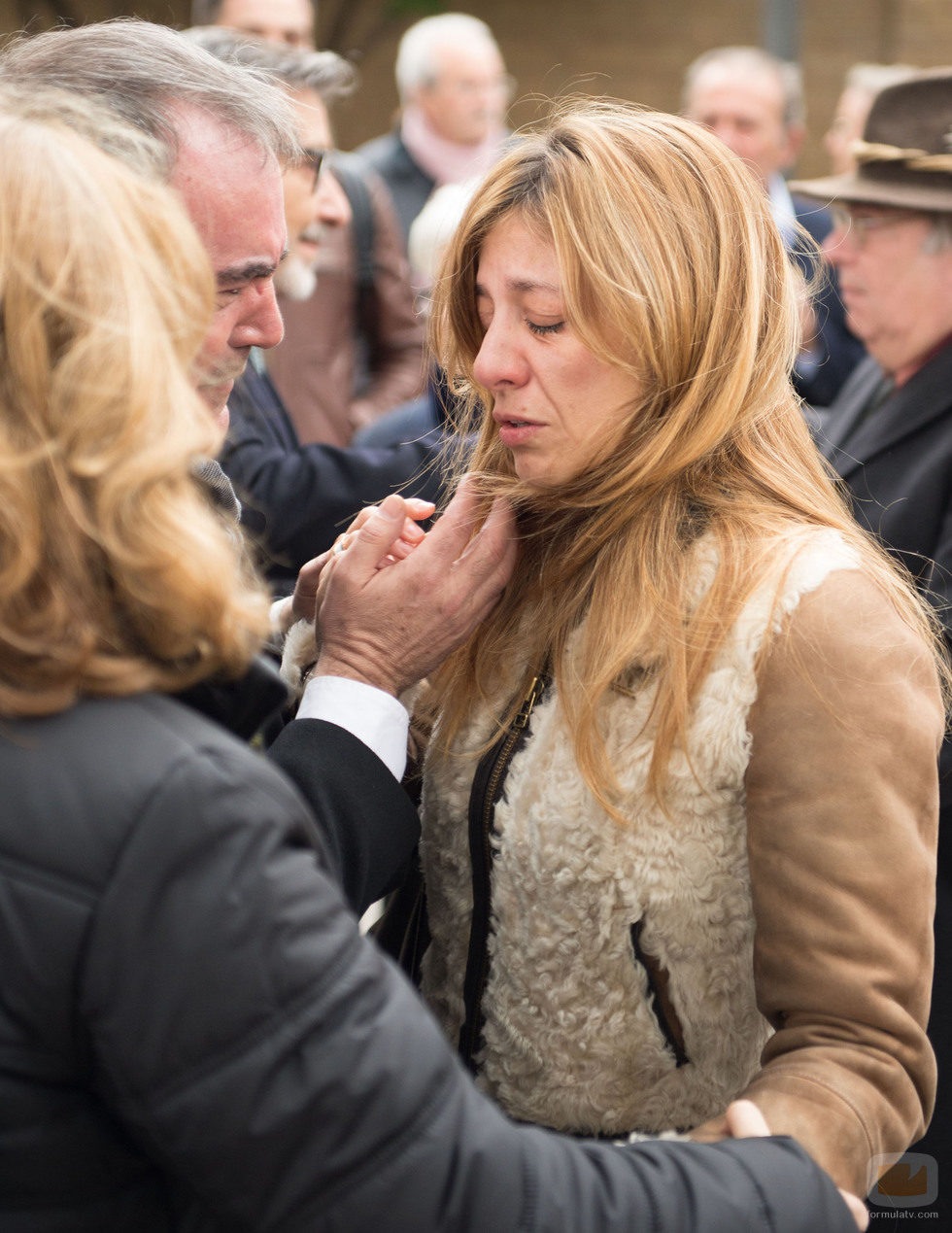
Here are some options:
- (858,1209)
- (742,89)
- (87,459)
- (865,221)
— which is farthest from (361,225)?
(858,1209)

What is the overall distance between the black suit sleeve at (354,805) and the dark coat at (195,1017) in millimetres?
542

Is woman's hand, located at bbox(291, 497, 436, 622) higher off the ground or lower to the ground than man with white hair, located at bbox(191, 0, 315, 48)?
lower

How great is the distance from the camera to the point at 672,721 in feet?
5.16

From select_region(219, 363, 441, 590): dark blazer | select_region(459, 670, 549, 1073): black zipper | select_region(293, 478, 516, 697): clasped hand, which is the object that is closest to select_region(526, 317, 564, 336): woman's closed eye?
select_region(293, 478, 516, 697): clasped hand

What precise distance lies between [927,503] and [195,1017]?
2.18m

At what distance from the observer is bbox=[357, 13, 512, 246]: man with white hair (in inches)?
227

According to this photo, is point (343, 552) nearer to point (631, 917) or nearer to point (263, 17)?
point (631, 917)

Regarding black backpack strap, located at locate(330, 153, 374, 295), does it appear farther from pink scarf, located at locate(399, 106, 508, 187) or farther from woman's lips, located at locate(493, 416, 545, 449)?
woman's lips, located at locate(493, 416, 545, 449)

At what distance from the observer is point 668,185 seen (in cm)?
166

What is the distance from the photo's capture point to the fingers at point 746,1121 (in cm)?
134

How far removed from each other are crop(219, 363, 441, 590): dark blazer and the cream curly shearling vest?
4.08 ft

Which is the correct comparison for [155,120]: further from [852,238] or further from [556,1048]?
[852,238]

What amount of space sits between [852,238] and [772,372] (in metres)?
1.58

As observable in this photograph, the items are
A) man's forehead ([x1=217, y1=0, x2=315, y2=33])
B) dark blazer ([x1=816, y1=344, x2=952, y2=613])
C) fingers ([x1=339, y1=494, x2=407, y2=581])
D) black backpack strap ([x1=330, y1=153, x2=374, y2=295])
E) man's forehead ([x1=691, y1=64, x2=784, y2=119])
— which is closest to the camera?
fingers ([x1=339, y1=494, x2=407, y2=581])
